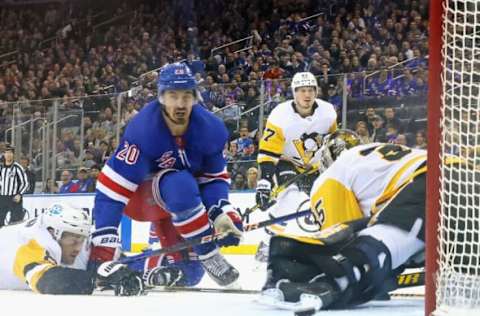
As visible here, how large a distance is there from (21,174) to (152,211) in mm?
2974

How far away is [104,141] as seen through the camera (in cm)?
544

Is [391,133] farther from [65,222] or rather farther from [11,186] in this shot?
[11,186]

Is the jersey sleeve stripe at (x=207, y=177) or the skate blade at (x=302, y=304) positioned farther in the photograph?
the jersey sleeve stripe at (x=207, y=177)

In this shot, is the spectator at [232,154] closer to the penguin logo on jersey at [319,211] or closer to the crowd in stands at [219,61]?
the crowd in stands at [219,61]

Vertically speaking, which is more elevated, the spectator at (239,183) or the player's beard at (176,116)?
the player's beard at (176,116)

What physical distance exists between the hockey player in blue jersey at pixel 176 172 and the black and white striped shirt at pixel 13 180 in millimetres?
2981

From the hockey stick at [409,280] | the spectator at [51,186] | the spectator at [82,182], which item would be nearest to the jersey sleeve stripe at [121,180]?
the hockey stick at [409,280]

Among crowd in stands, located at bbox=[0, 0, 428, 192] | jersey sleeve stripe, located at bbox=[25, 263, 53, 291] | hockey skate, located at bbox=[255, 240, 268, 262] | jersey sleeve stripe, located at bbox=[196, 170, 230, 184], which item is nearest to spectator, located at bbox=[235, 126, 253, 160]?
crowd in stands, located at bbox=[0, 0, 428, 192]

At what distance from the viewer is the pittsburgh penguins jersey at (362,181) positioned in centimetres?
262

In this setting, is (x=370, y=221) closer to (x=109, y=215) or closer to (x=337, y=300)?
(x=337, y=300)

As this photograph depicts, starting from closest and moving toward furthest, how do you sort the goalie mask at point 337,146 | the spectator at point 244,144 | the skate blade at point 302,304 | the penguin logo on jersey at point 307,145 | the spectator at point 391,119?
the skate blade at point 302,304, the goalie mask at point 337,146, the penguin logo on jersey at point 307,145, the spectator at point 391,119, the spectator at point 244,144

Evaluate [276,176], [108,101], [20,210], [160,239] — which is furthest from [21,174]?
[160,239]

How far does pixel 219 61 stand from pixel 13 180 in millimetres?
2142

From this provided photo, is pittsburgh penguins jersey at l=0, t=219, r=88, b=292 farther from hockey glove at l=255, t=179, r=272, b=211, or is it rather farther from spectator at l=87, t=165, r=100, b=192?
spectator at l=87, t=165, r=100, b=192
